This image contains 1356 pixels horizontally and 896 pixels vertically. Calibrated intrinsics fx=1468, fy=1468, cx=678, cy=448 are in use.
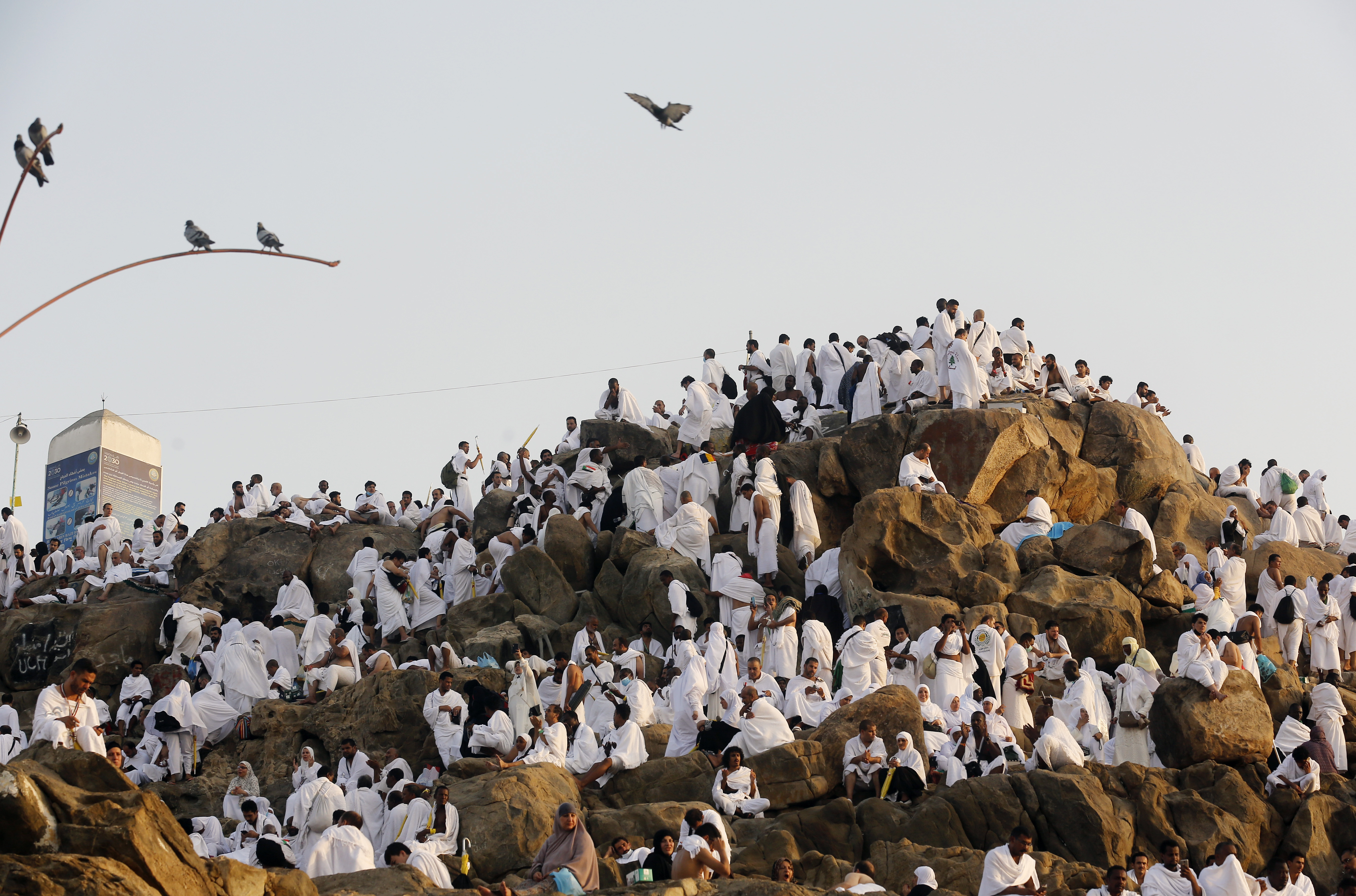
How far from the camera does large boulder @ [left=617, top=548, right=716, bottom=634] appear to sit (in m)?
22.5

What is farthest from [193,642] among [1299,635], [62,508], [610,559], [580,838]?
[62,508]

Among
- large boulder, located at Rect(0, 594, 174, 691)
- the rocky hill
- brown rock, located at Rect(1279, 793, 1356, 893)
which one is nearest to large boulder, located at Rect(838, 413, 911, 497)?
the rocky hill

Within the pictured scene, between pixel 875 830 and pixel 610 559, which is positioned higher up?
pixel 610 559

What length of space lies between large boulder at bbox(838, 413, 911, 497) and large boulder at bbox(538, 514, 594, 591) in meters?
4.62

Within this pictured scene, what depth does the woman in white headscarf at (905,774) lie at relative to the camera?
54.3 ft

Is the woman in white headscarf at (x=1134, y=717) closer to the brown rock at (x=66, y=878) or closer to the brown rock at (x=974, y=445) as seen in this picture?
the brown rock at (x=974, y=445)

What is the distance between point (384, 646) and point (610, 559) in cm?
387

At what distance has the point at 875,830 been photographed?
1606cm

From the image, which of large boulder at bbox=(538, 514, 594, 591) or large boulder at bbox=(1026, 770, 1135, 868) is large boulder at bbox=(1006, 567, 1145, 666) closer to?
large boulder at bbox=(1026, 770, 1135, 868)

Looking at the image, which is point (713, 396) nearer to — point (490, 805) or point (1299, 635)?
point (1299, 635)

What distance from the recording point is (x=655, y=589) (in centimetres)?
2261

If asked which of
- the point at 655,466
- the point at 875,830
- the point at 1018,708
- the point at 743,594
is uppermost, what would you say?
the point at 655,466

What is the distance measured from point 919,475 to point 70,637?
14705 millimetres

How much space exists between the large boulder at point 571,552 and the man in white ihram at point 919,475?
535cm
